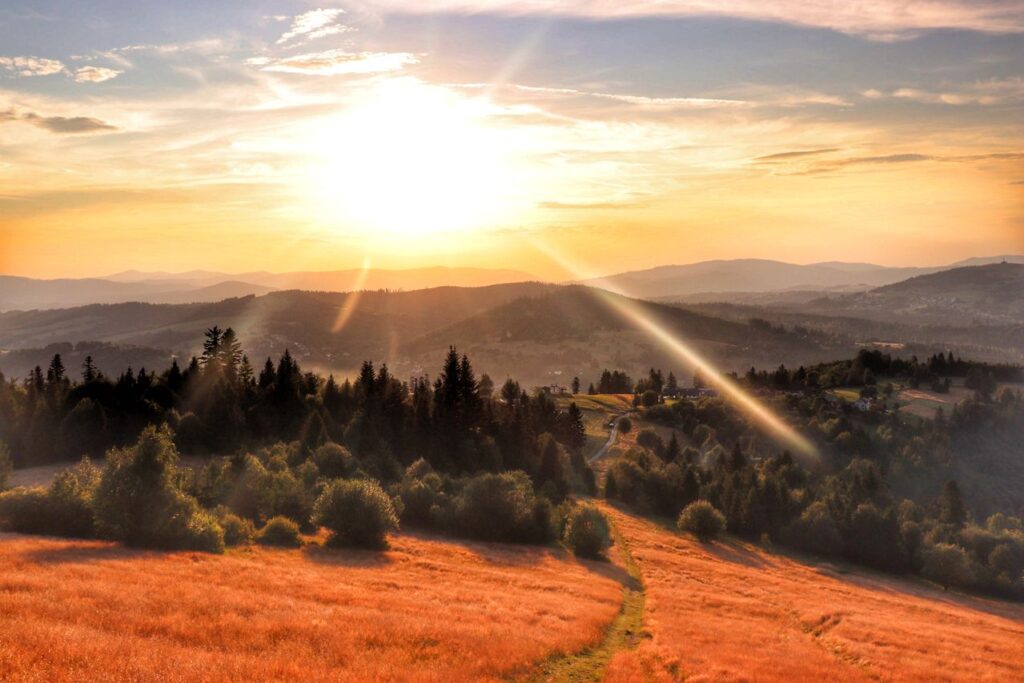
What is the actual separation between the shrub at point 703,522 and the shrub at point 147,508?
73752mm

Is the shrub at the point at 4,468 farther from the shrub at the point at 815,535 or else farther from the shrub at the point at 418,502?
the shrub at the point at 815,535

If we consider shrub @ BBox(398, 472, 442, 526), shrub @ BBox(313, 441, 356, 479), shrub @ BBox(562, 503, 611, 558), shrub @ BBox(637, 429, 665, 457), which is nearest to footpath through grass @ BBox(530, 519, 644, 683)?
shrub @ BBox(562, 503, 611, 558)

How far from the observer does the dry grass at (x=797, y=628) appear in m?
37.2

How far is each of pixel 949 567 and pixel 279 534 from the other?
100973 mm

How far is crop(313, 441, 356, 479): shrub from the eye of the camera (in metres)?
84.2

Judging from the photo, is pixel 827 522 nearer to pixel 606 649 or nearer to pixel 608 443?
pixel 608 443

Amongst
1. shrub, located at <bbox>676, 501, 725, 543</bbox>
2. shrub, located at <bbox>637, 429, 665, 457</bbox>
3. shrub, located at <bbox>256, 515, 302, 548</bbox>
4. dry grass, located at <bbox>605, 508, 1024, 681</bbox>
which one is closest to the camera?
dry grass, located at <bbox>605, 508, 1024, 681</bbox>

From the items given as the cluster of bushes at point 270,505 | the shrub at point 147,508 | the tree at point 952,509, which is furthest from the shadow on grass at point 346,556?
the tree at point 952,509

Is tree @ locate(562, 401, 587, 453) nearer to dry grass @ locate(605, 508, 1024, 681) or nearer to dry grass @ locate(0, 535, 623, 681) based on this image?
dry grass @ locate(605, 508, 1024, 681)

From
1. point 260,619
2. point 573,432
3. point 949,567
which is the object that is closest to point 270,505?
point 260,619

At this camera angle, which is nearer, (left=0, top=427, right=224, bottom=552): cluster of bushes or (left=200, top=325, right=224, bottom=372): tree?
(left=0, top=427, right=224, bottom=552): cluster of bushes

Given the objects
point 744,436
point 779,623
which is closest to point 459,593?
point 779,623

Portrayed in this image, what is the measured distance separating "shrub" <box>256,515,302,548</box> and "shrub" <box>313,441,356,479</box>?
24706mm

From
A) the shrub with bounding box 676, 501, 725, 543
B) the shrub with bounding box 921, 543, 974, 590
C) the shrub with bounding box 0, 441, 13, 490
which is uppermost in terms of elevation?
the shrub with bounding box 0, 441, 13, 490
